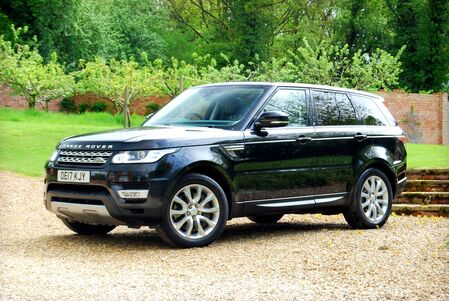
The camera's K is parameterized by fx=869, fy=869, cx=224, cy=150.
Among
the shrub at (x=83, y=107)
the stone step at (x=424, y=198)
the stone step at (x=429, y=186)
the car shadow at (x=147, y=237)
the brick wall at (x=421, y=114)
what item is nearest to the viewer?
the car shadow at (x=147, y=237)

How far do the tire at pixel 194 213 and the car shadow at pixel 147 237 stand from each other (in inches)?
11.1

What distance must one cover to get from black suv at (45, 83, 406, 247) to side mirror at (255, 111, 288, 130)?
0.04 ft

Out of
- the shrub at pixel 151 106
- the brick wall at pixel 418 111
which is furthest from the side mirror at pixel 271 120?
the shrub at pixel 151 106

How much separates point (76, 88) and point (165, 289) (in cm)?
2709

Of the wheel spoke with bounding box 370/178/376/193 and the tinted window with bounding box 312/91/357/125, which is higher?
the tinted window with bounding box 312/91/357/125

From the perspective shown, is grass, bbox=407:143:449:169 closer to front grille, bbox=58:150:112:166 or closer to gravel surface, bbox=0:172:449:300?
gravel surface, bbox=0:172:449:300

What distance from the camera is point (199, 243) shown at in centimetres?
891

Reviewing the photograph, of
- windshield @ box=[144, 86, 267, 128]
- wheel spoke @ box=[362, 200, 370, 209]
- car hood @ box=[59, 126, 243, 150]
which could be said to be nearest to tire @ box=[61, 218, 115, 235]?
car hood @ box=[59, 126, 243, 150]

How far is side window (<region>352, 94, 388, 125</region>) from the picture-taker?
11.4 m

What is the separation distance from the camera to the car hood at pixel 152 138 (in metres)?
8.68

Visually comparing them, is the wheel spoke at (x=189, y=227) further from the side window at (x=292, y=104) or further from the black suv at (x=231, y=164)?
the side window at (x=292, y=104)

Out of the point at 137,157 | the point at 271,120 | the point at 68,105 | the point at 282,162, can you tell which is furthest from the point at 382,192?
the point at 68,105

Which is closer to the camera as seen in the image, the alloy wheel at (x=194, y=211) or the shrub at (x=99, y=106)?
the alloy wheel at (x=194, y=211)

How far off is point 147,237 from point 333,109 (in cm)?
286
